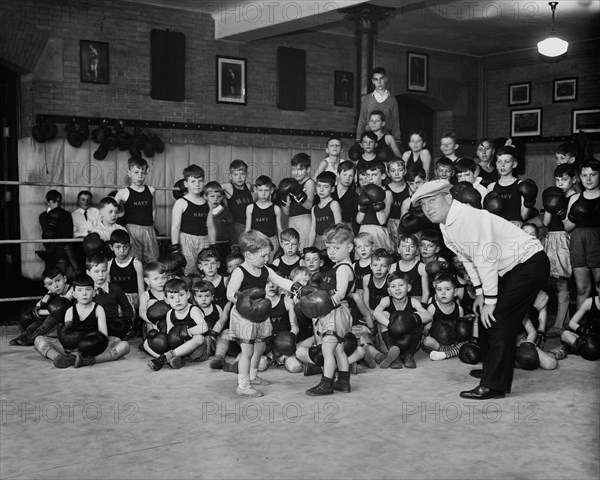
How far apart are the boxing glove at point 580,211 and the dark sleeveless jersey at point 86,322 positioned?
395cm

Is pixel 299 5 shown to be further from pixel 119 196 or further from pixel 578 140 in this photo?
pixel 578 140

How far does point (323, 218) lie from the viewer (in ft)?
22.0

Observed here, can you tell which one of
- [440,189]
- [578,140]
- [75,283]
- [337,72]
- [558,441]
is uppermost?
[337,72]

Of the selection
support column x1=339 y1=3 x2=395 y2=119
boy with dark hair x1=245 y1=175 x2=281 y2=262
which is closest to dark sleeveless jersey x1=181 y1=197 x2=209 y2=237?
boy with dark hair x1=245 y1=175 x2=281 y2=262

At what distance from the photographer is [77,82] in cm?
998

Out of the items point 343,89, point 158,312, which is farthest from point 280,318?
point 343,89

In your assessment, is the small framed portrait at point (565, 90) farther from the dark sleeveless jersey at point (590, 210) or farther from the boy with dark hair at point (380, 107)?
the dark sleeveless jersey at point (590, 210)

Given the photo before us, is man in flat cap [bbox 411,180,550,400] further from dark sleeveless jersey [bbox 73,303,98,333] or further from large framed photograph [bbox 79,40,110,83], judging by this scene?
large framed photograph [bbox 79,40,110,83]

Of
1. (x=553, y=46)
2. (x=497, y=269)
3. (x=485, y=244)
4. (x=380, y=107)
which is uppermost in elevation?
(x=553, y=46)

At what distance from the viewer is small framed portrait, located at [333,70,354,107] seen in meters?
12.9

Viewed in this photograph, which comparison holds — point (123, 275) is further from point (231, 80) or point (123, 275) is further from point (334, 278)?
point (231, 80)

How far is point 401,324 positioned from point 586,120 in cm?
958

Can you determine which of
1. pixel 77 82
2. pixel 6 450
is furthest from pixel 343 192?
pixel 77 82

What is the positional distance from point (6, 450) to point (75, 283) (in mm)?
2212
